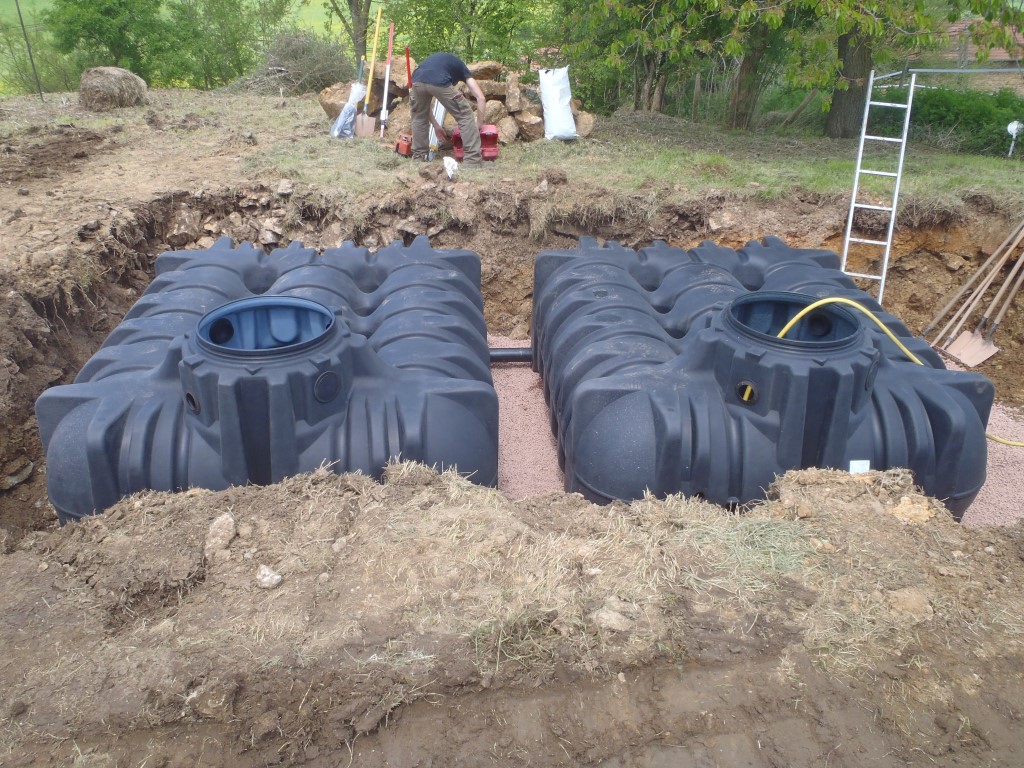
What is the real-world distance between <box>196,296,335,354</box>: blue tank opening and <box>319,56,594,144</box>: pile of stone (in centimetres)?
634

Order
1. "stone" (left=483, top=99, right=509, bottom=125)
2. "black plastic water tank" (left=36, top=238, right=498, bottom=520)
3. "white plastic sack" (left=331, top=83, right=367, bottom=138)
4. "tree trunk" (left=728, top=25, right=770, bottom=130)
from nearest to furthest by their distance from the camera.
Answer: "black plastic water tank" (left=36, top=238, right=498, bottom=520), "white plastic sack" (left=331, top=83, right=367, bottom=138), "stone" (left=483, top=99, right=509, bottom=125), "tree trunk" (left=728, top=25, right=770, bottom=130)

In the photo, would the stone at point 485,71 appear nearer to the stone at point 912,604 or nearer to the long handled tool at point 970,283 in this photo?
the long handled tool at point 970,283

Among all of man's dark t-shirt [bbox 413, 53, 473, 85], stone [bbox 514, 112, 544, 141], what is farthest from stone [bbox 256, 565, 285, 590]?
stone [bbox 514, 112, 544, 141]

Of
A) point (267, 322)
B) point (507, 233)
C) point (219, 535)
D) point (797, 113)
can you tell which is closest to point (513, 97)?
point (507, 233)

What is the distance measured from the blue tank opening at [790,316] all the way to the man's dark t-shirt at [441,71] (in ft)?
18.2

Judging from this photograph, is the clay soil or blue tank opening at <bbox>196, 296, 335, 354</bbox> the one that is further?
blue tank opening at <bbox>196, 296, 335, 354</bbox>

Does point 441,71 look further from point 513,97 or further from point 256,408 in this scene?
point 256,408

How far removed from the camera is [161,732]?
6.91 feet

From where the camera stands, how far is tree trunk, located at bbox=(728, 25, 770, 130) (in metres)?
10.8

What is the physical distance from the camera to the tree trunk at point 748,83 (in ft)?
35.4

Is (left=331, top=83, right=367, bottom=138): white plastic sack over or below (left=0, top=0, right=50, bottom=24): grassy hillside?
below

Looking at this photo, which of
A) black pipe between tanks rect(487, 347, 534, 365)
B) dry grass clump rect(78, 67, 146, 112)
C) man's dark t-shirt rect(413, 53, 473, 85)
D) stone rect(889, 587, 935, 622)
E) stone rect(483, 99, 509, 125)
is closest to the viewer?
stone rect(889, 587, 935, 622)

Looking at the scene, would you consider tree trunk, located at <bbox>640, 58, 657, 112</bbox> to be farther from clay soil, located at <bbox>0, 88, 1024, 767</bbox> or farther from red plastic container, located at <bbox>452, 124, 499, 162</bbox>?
clay soil, located at <bbox>0, 88, 1024, 767</bbox>

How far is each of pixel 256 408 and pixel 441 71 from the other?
6.24 metres
